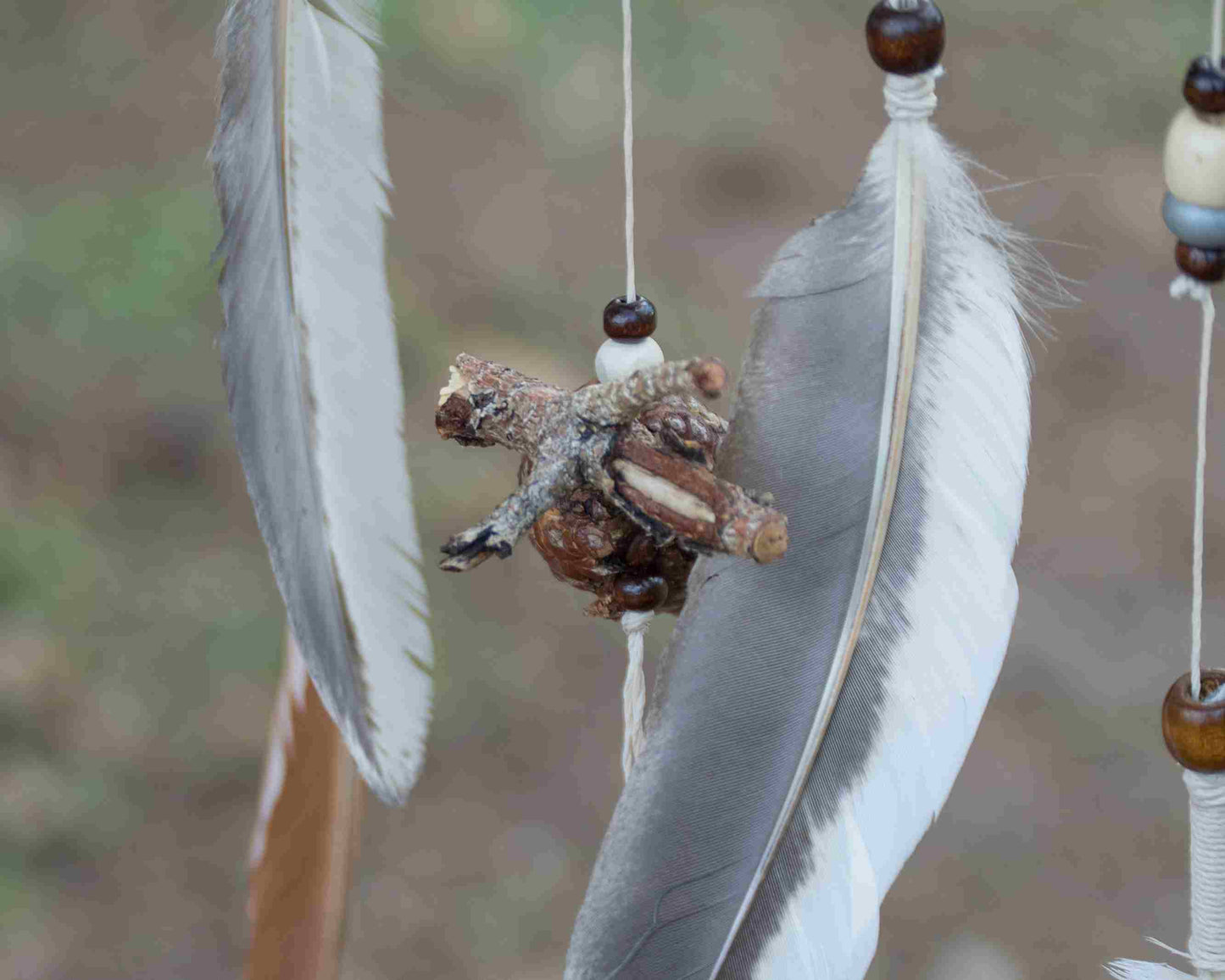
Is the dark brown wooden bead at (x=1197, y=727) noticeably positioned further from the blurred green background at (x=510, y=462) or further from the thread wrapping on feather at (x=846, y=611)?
the blurred green background at (x=510, y=462)

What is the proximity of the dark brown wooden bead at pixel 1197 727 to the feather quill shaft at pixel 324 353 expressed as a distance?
32 centimetres

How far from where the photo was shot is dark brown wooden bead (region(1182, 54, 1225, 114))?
47 cm

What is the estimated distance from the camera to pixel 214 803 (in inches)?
64.9

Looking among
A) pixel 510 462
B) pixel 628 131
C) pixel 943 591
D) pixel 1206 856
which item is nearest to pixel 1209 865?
pixel 1206 856

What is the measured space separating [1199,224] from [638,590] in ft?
0.89

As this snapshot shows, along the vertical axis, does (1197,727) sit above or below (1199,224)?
below

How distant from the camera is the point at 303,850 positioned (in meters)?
0.90

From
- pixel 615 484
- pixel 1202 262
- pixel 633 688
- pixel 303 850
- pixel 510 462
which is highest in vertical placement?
pixel 1202 262

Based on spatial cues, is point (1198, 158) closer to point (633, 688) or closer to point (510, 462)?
point (633, 688)

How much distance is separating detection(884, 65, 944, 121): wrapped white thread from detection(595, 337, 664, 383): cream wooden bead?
0.49ft

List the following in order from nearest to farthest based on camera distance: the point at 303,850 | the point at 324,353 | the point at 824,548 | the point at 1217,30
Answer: the point at 1217,30, the point at 824,548, the point at 324,353, the point at 303,850

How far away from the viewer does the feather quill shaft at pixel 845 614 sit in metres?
0.55

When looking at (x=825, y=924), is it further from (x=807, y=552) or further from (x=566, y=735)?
(x=566, y=735)

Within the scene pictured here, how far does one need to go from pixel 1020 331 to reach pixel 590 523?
197mm
